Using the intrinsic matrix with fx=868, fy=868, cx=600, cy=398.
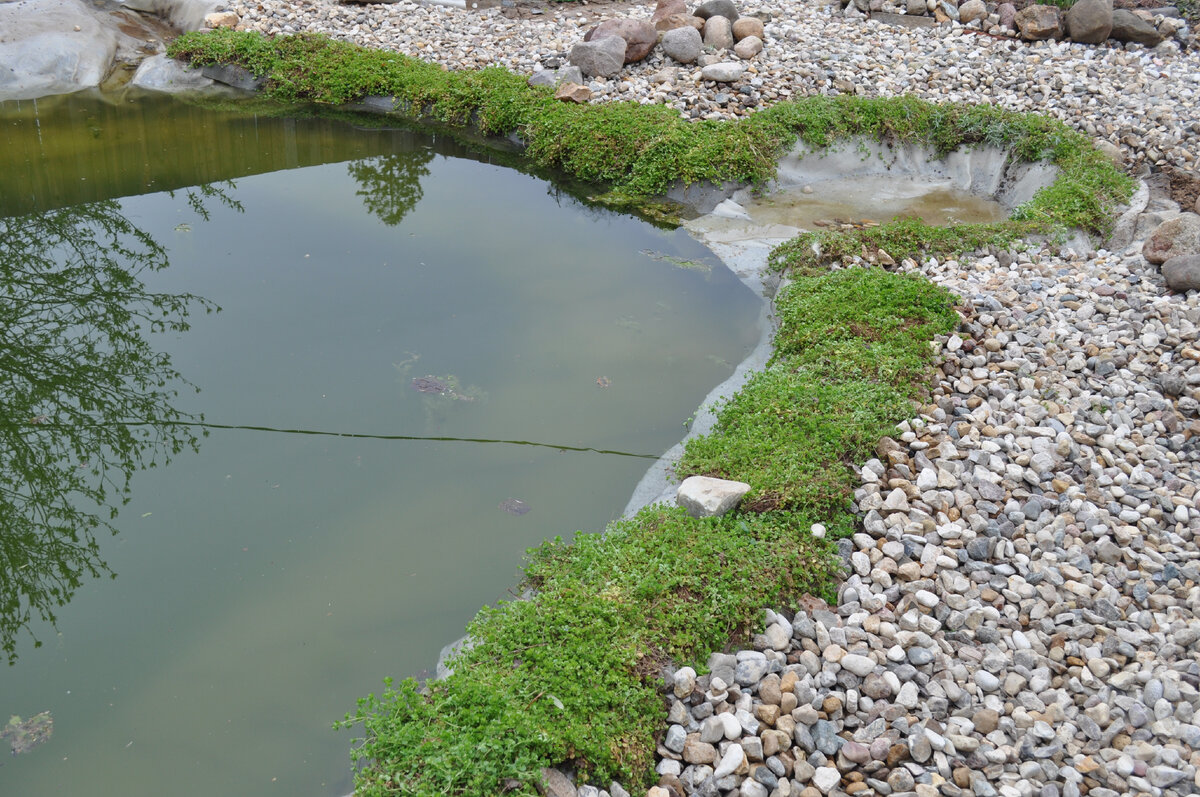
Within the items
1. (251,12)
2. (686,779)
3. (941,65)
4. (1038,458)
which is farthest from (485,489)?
(251,12)

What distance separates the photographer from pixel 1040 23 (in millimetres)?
9500

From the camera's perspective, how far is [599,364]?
5.30m

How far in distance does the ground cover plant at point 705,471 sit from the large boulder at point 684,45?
1.20 metres

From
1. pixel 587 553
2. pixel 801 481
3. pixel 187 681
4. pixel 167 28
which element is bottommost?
pixel 187 681

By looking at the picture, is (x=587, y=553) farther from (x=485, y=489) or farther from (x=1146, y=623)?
(x=1146, y=623)

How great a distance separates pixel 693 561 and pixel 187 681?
80.9 inches

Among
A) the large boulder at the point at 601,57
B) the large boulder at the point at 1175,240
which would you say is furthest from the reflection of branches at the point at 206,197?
the large boulder at the point at 1175,240

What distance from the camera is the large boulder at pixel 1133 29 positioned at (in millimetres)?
9359

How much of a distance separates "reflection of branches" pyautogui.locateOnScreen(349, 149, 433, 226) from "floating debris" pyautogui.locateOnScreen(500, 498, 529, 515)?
11.1 feet

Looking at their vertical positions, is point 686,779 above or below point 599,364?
below

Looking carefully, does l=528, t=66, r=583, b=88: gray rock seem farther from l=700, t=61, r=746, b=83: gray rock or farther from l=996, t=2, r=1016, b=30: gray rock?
l=996, t=2, r=1016, b=30: gray rock

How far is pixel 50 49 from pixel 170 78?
4.08ft

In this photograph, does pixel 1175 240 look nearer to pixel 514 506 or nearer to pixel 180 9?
pixel 514 506

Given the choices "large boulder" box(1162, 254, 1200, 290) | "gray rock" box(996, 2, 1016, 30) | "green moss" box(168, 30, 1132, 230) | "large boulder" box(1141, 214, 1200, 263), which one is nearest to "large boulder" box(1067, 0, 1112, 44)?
"gray rock" box(996, 2, 1016, 30)
